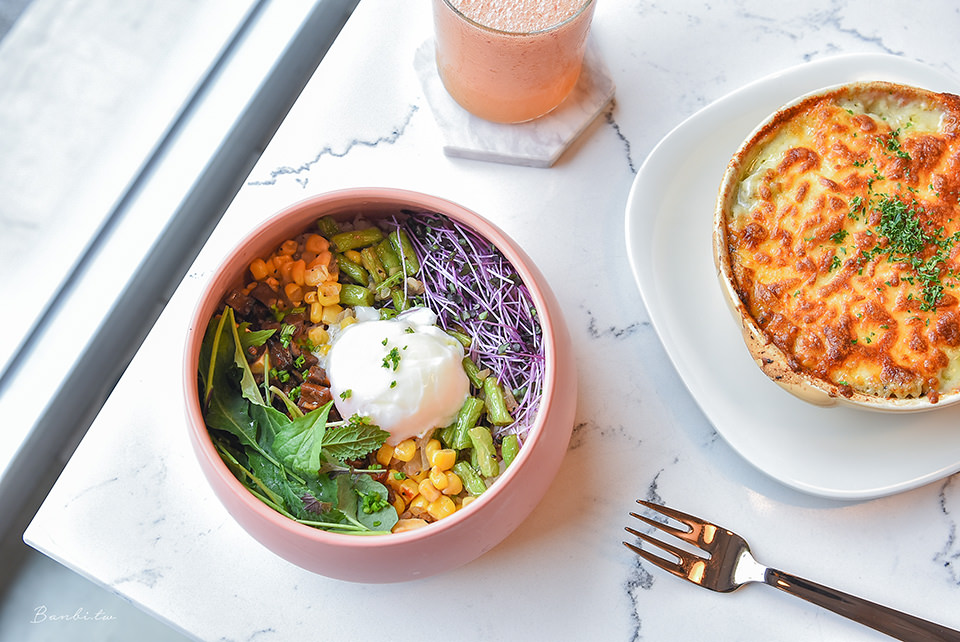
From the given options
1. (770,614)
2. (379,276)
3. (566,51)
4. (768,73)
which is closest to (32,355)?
(379,276)

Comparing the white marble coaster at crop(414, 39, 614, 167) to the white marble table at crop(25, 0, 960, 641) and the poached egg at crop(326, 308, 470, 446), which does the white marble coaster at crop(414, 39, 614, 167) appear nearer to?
the white marble table at crop(25, 0, 960, 641)

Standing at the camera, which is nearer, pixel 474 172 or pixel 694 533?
pixel 694 533

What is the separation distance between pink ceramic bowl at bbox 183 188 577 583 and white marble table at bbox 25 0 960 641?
7.3 inches

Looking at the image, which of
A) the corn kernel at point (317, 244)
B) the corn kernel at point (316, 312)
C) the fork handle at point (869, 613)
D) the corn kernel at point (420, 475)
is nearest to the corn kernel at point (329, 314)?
the corn kernel at point (316, 312)

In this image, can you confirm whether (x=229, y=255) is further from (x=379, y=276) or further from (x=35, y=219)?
(x=35, y=219)

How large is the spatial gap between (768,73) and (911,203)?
0.49 metres

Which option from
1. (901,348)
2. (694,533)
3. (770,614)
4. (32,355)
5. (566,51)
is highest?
(566,51)

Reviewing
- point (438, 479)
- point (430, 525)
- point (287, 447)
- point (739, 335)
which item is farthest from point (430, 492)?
point (739, 335)

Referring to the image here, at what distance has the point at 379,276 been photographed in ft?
5.27

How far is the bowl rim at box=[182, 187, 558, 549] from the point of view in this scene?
130 cm

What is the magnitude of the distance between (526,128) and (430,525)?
0.90m

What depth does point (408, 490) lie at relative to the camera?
145cm

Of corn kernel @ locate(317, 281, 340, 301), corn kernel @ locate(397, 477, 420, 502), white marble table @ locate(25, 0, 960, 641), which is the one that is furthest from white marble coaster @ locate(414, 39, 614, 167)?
corn kernel @ locate(397, 477, 420, 502)

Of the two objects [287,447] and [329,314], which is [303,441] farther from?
[329,314]
